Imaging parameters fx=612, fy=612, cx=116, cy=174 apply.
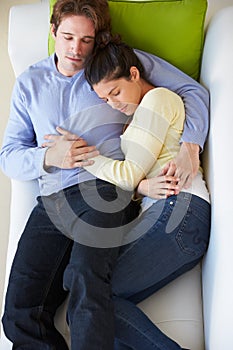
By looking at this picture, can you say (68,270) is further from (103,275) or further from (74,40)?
(74,40)

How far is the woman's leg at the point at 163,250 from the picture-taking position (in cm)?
159

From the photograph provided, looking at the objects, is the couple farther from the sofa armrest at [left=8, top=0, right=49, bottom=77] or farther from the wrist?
the sofa armrest at [left=8, top=0, right=49, bottom=77]

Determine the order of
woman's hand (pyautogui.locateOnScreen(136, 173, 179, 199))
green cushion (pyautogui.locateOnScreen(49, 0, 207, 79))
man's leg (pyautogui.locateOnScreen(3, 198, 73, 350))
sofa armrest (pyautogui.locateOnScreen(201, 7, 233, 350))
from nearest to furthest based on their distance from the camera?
sofa armrest (pyautogui.locateOnScreen(201, 7, 233, 350))
man's leg (pyautogui.locateOnScreen(3, 198, 73, 350))
woman's hand (pyautogui.locateOnScreen(136, 173, 179, 199))
green cushion (pyautogui.locateOnScreen(49, 0, 207, 79))

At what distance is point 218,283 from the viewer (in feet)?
4.90

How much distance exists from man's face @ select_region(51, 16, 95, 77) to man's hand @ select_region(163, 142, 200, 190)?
15.9 inches

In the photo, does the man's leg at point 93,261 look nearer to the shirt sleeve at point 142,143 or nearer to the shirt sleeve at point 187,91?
the shirt sleeve at point 142,143

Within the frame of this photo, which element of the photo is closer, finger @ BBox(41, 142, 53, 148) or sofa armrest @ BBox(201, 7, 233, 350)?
sofa armrest @ BBox(201, 7, 233, 350)

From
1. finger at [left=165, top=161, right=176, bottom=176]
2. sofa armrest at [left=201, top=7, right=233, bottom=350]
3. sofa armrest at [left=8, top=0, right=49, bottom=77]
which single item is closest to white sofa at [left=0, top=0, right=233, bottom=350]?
sofa armrest at [left=201, top=7, right=233, bottom=350]

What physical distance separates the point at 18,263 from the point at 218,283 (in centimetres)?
54

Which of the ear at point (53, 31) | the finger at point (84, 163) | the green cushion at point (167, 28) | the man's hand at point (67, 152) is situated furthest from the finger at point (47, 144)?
the green cushion at point (167, 28)

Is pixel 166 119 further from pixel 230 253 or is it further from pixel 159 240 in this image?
pixel 230 253

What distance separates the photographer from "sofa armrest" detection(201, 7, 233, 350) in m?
1.44

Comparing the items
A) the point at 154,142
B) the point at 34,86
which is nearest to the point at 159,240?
the point at 154,142

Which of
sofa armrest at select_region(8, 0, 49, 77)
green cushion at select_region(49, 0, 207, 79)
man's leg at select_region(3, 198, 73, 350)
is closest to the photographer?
man's leg at select_region(3, 198, 73, 350)
